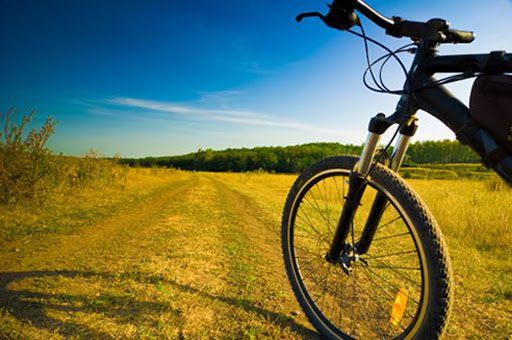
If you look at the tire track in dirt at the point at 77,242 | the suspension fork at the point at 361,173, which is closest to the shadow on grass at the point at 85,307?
the tire track in dirt at the point at 77,242

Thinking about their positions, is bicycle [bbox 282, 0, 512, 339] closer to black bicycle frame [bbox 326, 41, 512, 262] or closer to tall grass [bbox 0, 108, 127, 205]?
black bicycle frame [bbox 326, 41, 512, 262]

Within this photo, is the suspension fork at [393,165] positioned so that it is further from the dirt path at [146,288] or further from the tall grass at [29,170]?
the tall grass at [29,170]

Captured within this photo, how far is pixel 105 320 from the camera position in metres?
2.02

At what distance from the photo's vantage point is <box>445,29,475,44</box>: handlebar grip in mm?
1737

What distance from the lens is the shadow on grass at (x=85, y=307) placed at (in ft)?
6.40

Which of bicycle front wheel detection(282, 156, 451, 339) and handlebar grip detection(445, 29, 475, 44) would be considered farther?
handlebar grip detection(445, 29, 475, 44)

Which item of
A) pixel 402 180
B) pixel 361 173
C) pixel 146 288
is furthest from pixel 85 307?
pixel 402 180

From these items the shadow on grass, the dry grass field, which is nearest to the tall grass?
the dry grass field

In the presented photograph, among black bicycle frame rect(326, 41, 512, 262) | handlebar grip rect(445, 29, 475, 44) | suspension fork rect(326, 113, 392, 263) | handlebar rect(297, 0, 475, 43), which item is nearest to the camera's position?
black bicycle frame rect(326, 41, 512, 262)

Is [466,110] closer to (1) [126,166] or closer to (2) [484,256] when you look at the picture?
(2) [484,256]

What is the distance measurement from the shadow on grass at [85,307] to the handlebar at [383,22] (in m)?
2.36

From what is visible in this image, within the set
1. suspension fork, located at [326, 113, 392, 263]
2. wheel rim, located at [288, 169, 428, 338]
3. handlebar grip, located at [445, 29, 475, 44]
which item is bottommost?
wheel rim, located at [288, 169, 428, 338]

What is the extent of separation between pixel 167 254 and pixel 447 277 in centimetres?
324

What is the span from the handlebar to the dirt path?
236 centimetres
